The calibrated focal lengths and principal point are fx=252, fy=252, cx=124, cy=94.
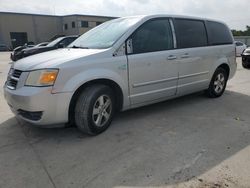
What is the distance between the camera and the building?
48469 millimetres

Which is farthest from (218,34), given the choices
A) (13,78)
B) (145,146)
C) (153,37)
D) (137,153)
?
(13,78)

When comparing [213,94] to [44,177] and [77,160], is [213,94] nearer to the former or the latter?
[77,160]

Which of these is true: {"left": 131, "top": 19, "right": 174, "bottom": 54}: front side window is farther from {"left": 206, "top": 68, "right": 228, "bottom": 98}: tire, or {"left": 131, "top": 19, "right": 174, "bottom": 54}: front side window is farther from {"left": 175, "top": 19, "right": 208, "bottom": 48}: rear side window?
{"left": 206, "top": 68, "right": 228, "bottom": 98}: tire

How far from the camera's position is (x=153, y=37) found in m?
4.23

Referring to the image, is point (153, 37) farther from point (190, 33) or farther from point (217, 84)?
point (217, 84)

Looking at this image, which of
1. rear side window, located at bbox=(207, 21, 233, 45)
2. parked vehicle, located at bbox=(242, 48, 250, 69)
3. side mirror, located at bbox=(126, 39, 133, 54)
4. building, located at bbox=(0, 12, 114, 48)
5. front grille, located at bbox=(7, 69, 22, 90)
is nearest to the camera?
front grille, located at bbox=(7, 69, 22, 90)

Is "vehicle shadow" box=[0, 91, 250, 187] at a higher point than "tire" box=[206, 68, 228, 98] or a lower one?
lower

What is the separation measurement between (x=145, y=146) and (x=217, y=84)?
317 centimetres

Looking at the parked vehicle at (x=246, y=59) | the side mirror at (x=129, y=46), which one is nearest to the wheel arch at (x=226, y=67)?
the side mirror at (x=129, y=46)

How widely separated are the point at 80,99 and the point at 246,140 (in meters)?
2.37

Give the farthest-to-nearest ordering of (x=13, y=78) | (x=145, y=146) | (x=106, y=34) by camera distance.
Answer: (x=106, y=34) < (x=13, y=78) < (x=145, y=146)

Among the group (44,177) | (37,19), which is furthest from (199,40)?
(37,19)

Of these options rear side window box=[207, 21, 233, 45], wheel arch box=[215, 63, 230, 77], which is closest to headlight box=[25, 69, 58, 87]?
rear side window box=[207, 21, 233, 45]

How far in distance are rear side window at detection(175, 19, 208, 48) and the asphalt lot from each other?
134cm
